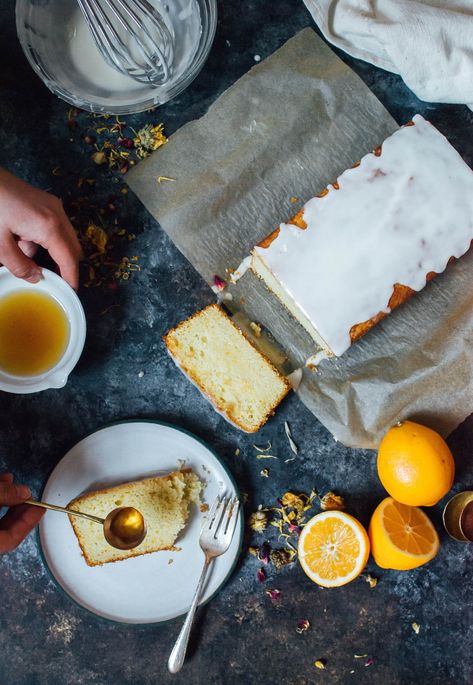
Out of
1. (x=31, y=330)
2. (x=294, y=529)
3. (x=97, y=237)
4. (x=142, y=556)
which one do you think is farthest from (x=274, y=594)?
(x=97, y=237)

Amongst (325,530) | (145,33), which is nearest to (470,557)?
(325,530)

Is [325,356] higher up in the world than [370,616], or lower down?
higher up

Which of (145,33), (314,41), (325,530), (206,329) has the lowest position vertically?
(325,530)

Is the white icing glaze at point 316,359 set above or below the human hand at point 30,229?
below

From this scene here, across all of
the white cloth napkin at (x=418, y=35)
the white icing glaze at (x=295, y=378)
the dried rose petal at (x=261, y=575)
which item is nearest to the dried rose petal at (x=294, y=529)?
the dried rose petal at (x=261, y=575)

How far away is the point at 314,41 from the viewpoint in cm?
250

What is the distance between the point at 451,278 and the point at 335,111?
83 centimetres

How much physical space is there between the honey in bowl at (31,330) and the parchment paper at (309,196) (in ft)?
1.88

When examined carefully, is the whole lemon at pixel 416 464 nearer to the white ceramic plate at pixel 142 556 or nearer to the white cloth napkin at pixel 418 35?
the white ceramic plate at pixel 142 556

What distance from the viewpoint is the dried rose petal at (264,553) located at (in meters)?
2.54

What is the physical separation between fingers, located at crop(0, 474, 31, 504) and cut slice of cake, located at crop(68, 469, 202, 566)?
236 millimetres

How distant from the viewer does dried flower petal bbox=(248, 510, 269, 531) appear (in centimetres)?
254

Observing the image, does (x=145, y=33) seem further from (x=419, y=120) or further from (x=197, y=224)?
(x=419, y=120)

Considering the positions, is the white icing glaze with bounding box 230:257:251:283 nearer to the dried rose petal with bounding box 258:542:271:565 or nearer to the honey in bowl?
the honey in bowl
